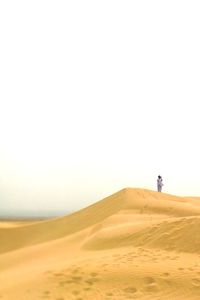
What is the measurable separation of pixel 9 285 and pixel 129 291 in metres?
2.14

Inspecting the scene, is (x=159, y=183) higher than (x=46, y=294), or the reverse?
(x=159, y=183)

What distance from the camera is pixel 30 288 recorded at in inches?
219

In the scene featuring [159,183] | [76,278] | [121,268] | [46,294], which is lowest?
[46,294]

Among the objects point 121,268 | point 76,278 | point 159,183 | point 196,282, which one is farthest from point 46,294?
point 159,183

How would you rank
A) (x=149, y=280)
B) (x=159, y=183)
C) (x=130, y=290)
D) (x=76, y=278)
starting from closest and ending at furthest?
1. (x=130, y=290)
2. (x=149, y=280)
3. (x=76, y=278)
4. (x=159, y=183)

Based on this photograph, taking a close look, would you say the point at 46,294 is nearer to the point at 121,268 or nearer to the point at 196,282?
the point at 121,268

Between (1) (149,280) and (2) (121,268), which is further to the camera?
(2) (121,268)

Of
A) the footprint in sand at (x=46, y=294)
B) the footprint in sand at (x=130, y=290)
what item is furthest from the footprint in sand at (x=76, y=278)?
the footprint in sand at (x=130, y=290)

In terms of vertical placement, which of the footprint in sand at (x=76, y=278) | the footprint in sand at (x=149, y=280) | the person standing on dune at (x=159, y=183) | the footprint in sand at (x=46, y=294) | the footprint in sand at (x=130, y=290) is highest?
the person standing on dune at (x=159, y=183)

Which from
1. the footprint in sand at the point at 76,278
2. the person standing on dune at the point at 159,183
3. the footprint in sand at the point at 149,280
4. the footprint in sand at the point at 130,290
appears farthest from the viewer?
the person standing on dune at the point at 159,183

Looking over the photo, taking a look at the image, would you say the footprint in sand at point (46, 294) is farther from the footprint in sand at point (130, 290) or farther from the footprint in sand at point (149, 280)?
the footprint in sand at point (149, 280)

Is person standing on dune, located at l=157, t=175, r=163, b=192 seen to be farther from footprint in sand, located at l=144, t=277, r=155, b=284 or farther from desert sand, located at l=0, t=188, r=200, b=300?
footprint in sand, located at l=144, t=277, r=155, b=284

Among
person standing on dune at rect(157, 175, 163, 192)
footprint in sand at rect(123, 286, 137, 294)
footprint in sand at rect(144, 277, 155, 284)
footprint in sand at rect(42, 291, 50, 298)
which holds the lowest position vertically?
footprint in sand at rect(42, 291, 50, 298)

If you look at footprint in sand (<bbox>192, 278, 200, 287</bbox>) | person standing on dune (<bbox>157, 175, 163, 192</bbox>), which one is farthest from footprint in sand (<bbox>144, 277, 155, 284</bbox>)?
person standing on dune (<bbox>157, 175, 163, 192</bbox>)
